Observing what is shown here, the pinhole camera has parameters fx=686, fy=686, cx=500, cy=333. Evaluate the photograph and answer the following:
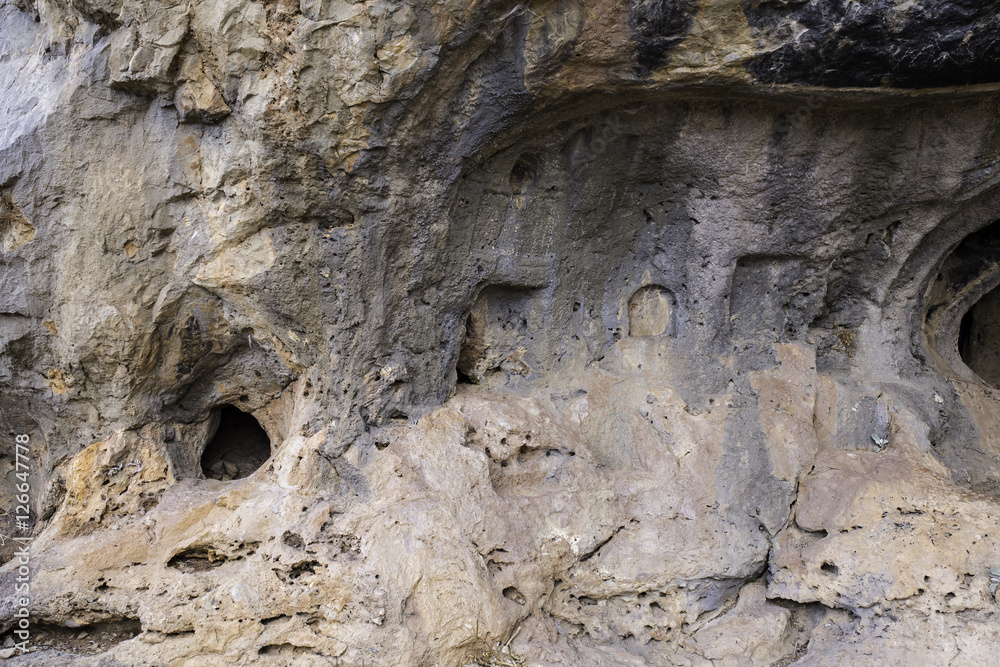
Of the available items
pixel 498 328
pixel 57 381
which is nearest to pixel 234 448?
pixel 57 381

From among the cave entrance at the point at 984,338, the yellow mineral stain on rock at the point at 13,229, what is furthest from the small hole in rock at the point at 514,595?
the cave entrance at the point at 984,338

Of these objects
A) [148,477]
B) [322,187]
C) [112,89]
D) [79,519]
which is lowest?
[79,519]

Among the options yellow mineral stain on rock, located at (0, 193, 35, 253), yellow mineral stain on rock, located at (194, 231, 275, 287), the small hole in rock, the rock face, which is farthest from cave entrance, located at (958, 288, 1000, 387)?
yellow mineral stain on rock, located at (0, 193, 35, 253)

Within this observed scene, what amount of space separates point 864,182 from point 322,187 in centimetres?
256

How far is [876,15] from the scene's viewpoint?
2.44 metres

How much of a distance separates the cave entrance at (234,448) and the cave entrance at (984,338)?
501 centimetres

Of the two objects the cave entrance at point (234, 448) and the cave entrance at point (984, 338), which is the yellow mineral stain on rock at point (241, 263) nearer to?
the cave entrance at point (234, 448)

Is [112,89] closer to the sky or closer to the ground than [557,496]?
closer to the sky

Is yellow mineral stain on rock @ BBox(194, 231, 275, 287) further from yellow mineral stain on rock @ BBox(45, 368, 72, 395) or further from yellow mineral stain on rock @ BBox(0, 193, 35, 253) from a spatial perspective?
yellow mineral stain on rock @ BBox(45, 368, 72, 395)

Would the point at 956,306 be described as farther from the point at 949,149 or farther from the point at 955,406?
the point at 949,149

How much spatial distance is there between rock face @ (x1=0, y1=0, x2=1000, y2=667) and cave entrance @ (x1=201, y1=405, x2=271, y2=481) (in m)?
0.33

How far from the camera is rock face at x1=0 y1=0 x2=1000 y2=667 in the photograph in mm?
2771

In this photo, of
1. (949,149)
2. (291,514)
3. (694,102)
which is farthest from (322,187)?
(949,149)

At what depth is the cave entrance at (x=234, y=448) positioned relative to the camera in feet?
13.5
